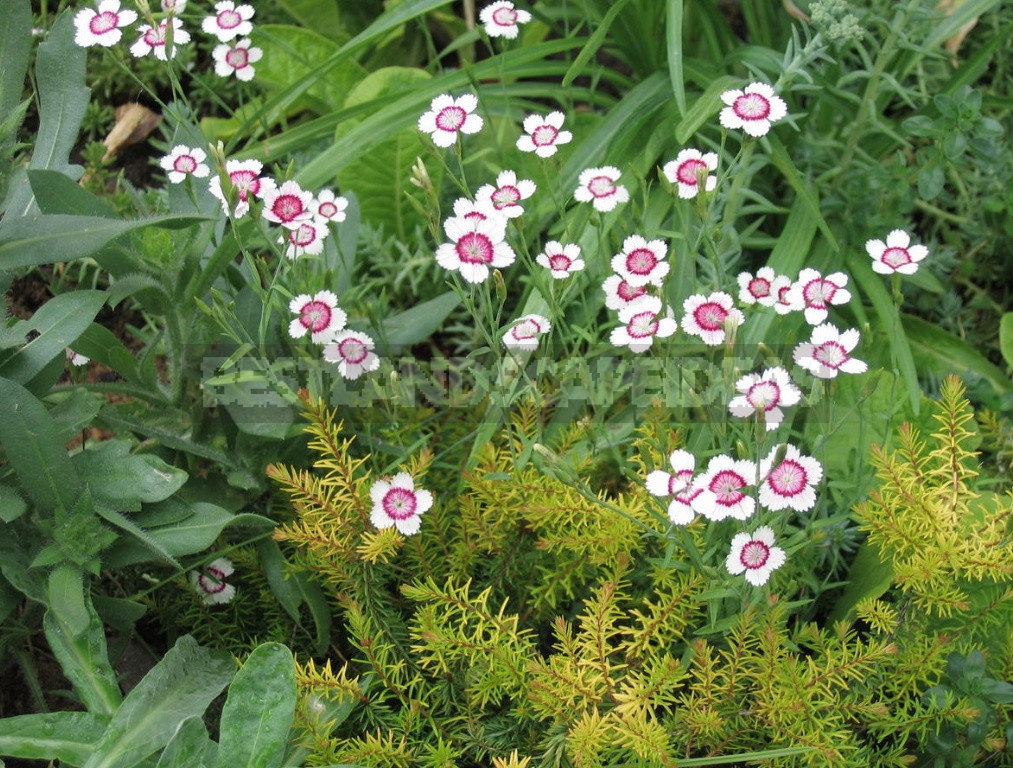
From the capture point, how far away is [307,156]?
2738 millimetres

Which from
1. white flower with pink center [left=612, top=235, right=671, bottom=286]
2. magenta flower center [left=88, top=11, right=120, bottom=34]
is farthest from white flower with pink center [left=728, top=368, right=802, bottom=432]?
magenta flower center [left=88, top=11, right=120, bottom=34]

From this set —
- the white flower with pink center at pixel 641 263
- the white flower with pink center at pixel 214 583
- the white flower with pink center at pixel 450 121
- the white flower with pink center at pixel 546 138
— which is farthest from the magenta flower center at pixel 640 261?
the white flower with pink center at pixel 214 583

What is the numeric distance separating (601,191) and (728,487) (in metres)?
0.59

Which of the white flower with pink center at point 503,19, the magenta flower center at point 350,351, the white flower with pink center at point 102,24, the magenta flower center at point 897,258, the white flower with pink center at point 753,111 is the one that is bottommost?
the magenta flower center at point 350,351

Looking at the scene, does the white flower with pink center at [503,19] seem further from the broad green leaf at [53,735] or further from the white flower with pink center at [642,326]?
the broad green leaf at [53,735]

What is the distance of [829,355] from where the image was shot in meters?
1.61

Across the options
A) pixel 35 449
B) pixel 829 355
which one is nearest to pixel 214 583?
pixel 35 449

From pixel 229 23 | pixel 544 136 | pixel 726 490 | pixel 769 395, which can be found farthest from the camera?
pixel 229 23

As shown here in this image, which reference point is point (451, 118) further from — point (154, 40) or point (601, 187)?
point (154, 40)

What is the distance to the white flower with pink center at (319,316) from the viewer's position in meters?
1.80

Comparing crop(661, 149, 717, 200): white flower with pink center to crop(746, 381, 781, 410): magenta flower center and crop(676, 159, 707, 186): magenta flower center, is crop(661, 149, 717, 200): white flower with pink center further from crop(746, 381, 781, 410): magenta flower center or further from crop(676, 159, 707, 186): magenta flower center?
crop(746, 381, 781, 410): magenta flower center

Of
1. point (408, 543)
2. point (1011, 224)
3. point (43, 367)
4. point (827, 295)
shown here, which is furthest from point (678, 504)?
point (1011, 224)

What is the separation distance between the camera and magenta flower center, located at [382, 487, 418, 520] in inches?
67.3

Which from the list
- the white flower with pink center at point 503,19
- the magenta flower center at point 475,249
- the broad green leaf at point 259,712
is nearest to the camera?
the broad green leaf at point 259,712
